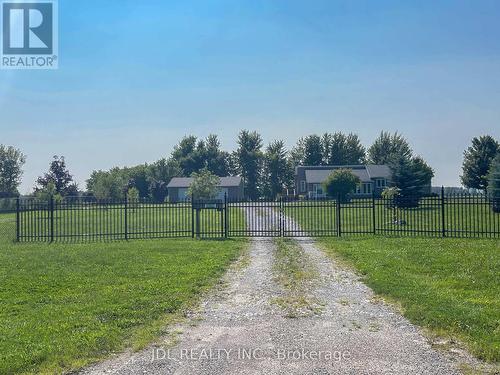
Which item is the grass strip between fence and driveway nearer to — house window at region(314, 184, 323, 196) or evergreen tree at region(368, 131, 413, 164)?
house window at region(314, 184, 323, 196)

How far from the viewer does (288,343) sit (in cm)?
648

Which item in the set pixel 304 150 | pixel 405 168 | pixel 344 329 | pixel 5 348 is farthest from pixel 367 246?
pixel 304 150

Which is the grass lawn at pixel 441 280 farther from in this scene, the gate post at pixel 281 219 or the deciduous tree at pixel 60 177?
the deciduous tree at pixel 60 177

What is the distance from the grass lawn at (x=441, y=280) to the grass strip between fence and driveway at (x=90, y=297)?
11.9 feet

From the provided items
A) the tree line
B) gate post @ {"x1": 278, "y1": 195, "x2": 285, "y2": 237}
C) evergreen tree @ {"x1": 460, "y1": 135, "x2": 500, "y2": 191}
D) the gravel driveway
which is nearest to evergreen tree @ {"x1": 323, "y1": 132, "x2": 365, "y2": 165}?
the tree line

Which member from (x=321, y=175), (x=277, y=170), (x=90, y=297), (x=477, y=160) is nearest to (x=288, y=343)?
(x=90, y=297)

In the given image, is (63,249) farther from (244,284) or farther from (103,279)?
(244,284)

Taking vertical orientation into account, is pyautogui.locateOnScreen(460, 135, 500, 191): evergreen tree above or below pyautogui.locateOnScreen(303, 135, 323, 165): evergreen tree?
below

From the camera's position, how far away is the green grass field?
6.21m

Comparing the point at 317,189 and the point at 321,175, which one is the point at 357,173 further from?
the point at 317,189

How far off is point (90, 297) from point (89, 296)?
0.11 metres

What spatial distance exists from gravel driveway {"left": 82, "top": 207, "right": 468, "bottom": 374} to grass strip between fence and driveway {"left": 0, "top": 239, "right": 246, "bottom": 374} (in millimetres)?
519

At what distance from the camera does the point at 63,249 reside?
17.0 metres

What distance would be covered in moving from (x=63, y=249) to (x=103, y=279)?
6712 mm
